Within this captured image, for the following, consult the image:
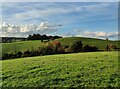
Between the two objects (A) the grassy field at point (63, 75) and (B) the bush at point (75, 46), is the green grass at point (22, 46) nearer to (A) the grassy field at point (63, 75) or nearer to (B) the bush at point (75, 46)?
(B) the bush at point (75, 46)

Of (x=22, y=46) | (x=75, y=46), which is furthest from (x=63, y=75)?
(x=22, y=46)

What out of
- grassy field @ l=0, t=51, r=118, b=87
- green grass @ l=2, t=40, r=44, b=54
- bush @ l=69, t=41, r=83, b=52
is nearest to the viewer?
grassy field @ l=0, t=51, r=118, b=87

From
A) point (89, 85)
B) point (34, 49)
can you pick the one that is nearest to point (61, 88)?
point (89, 85)

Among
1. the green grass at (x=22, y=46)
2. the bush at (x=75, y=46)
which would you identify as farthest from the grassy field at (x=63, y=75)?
the green grass at (x=22, y=46)

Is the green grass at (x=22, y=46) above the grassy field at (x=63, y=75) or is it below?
above

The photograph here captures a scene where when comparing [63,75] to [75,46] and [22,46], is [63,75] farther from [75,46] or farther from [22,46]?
[22,46]

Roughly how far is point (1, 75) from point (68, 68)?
183 inches

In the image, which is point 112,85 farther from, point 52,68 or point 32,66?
point 32,66

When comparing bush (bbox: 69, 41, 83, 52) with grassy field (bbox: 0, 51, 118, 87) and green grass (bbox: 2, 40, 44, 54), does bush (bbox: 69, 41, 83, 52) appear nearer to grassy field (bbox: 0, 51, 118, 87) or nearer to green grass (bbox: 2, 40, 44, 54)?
green grass (bbox: 2, 40, 44, 54)

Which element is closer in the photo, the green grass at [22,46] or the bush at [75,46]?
the bush at [75,46]

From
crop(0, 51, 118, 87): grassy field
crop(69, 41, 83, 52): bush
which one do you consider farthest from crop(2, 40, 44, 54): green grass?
Answer: crop(0, 51, 118, 87): grassy field

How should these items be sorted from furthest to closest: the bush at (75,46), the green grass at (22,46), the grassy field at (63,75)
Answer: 1. the green grass at (22,46)
2. the bush at (75,46)
3. the grassy field at (63,75)

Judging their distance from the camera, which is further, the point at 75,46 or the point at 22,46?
the point at 22,46

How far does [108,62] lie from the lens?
20.6m
